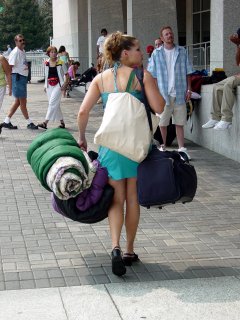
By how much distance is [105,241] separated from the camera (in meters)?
6.51

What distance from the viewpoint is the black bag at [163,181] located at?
533 centimetres

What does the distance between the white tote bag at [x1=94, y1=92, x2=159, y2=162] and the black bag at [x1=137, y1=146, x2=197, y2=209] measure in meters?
0.11

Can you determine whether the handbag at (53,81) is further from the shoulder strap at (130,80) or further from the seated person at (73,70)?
the seated person at (73,70)

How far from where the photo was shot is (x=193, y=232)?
6816 mm

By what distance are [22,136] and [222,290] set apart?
353 inches

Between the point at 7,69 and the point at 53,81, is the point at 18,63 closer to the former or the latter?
the point at 53,81

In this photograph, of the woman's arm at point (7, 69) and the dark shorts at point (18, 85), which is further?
the dark shorts at point (18, 85)

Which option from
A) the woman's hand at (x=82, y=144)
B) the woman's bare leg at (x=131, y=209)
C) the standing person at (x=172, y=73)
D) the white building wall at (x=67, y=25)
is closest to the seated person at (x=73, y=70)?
the white building wall at (x=67, y=25)

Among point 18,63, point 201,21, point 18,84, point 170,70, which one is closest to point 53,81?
point 18,84

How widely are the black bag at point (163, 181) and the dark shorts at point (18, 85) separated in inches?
374

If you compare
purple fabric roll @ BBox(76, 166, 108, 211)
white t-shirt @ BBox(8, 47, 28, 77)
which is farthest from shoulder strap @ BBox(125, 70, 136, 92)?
white t-shirt @ BBox(8, 47, 28, 77)

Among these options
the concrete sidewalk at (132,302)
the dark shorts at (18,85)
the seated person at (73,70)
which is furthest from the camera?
the seated person at (73,70)

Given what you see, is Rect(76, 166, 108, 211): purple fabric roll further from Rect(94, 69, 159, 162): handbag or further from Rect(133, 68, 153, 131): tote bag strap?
Rect(133, 68, 153, 131): tote bag strap

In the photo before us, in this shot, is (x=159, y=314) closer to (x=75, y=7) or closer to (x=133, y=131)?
(x=133, y=131)
